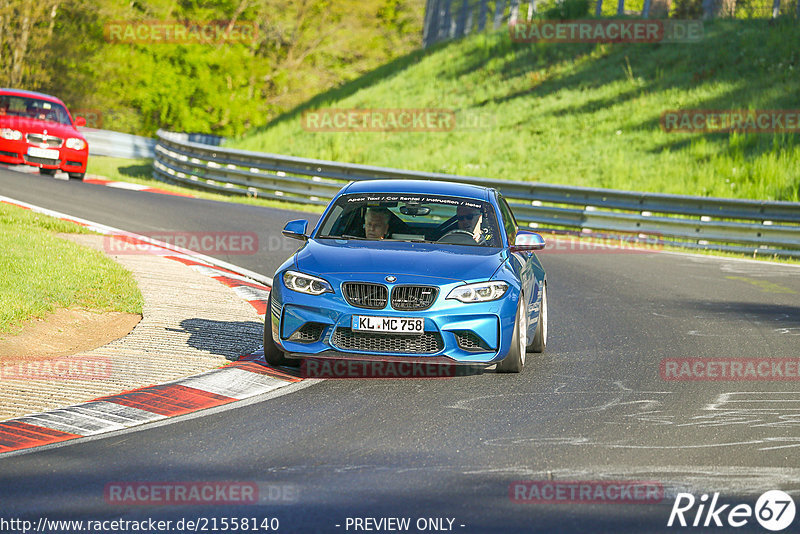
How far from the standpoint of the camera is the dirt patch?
8.82 metres

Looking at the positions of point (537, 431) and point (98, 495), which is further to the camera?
point (537, 431)

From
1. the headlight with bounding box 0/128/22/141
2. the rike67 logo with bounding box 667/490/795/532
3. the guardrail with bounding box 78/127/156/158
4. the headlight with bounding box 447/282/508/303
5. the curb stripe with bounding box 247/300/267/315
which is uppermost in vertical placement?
the headlight with bounding box 447/282/508/303

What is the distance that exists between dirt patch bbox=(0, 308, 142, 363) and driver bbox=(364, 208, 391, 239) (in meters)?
2.45

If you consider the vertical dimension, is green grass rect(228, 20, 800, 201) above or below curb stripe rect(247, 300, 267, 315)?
above

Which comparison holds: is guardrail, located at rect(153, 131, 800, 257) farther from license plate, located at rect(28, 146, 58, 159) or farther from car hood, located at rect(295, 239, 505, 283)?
car hood, located at rect(295, 239, 505, 283)

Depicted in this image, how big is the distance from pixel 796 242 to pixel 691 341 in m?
9.44

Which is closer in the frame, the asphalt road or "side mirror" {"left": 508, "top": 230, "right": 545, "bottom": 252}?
the asphalt road

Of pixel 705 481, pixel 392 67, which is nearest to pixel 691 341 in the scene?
pixel 705 481

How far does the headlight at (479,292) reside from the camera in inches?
322

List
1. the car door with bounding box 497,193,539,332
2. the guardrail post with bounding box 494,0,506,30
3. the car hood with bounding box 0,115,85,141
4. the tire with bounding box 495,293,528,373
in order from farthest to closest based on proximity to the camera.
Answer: the guardrail post with bounding box 494,0,506,30 → the car hood with bounding box 0,115,85,141 → the car door with bounding box 497,193,539,332 → the tire with bounding box 495,293,528,373

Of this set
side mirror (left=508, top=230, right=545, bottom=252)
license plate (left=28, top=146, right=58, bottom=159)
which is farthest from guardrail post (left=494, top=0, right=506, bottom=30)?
side mirror (left=508, top=230, right=545, bottom=252)

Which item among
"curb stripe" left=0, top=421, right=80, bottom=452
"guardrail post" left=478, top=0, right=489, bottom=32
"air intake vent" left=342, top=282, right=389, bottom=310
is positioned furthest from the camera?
"guardrail post" left=478, top=0, right=489, bottom=32

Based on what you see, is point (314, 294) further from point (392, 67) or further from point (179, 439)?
point (392, 67)

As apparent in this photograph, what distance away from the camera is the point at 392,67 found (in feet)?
142
